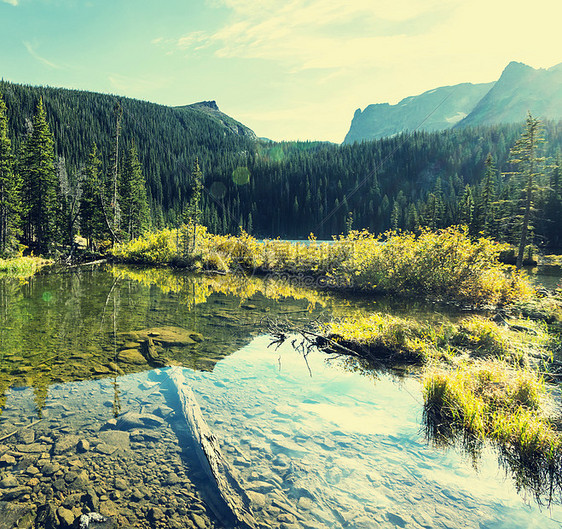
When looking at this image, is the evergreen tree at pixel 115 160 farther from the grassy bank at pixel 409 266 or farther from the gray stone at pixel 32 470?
the gray stone at pixel 32 470

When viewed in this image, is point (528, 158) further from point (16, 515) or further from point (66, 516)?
point (16, 515)

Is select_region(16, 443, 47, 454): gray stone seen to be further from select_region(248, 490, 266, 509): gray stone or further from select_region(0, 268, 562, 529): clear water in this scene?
select_region(248, 490, 266, 509): gray stone

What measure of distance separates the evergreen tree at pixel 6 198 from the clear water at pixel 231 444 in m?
30.2

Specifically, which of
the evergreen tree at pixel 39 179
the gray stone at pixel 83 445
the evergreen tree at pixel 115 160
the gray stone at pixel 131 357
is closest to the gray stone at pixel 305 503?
the gray stone at pixel 83 445

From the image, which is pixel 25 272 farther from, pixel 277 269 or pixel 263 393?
pixel 263 393

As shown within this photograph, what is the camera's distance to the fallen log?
153 inches

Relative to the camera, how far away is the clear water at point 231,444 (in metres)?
3.93

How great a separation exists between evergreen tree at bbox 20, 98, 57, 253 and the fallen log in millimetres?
43163

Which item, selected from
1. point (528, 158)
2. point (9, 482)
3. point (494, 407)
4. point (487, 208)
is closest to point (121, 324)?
point (9, 482)

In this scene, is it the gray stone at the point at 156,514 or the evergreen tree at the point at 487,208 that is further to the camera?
the evergreen tree at the point at 487,208

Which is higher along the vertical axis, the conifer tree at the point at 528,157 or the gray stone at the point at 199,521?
the conifer tree at the point at 528,157

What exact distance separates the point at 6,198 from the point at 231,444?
41469 mm

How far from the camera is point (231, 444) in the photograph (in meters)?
5.16

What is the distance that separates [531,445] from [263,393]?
462 cm
